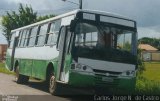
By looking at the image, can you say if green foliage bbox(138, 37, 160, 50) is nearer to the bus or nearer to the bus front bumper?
the bus

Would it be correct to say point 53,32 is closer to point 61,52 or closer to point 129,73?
point 61,52

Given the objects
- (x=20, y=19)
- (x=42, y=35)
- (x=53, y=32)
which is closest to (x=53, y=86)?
(x=53, y=32)

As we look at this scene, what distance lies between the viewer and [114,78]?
15.8 metres

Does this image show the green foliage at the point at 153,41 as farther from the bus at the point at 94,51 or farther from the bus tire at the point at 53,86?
the bus at the point at 94,51

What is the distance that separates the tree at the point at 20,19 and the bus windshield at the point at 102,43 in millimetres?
53956

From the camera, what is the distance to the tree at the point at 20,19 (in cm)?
7069

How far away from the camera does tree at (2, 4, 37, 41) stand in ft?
232

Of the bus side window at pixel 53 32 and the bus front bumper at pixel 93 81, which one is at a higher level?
the bus side window at pixel 53 32

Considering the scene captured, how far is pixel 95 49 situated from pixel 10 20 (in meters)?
59.4

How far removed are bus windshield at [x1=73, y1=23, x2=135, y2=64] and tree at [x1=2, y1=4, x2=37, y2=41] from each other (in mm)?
53956

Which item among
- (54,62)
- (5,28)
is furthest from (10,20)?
(54,62)

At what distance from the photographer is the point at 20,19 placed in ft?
234

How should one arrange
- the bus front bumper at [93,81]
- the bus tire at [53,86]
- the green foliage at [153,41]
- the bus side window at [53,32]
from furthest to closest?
the green foliage at [153,41] < the bus side window at [53,32] < the bus tire at [53,86] < the bus front bumper at [93,81]

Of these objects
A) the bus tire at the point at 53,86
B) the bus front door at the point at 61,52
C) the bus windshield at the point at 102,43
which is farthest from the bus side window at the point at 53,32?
the bus windshield at the point at 102,43
